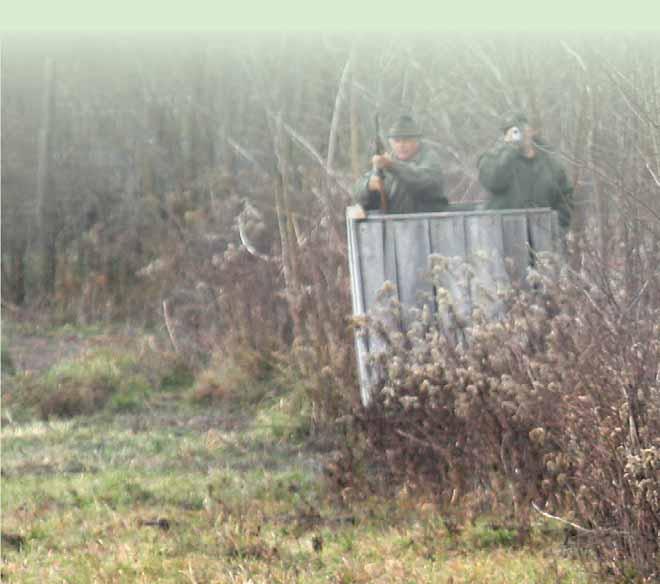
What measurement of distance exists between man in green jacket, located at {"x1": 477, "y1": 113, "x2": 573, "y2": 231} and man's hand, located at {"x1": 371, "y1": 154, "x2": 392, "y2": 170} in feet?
1.80

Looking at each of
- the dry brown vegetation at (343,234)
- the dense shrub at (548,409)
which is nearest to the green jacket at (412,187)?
the dense shrub at (548,409)

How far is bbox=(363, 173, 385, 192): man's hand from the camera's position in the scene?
24.3 ft

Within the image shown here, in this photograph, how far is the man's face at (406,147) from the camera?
7.44m

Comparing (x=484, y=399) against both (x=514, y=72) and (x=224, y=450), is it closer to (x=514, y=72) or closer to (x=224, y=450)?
(x=224, y=450)

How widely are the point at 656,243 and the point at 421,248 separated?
7.68 feet

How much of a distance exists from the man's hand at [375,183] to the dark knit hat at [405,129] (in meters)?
0.28

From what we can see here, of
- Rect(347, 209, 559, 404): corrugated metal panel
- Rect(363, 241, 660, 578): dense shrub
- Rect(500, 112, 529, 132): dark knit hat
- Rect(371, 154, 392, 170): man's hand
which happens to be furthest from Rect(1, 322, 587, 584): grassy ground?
Rect(500, 112, 529, 132): dark knit hat

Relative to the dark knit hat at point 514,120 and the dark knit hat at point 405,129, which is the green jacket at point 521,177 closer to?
the dark knit hat at point 514,120

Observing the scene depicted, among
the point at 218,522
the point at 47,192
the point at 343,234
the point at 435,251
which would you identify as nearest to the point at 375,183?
the point at 435,251

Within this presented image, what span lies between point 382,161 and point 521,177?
81cm

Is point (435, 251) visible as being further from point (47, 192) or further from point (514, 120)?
point (47, 192)

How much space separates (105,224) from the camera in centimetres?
1573

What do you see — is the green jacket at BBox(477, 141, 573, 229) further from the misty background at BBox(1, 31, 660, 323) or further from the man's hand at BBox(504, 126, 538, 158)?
the misty background at BBox(1, 31, 660, 323)

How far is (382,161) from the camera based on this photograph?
7.23m
